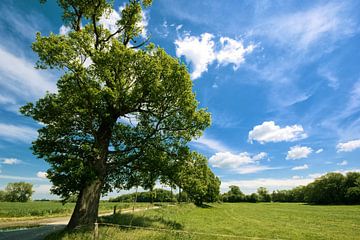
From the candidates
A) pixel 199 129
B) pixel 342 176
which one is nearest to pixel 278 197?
pixel 342 176

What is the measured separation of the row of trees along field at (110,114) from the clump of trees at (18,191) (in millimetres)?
136416

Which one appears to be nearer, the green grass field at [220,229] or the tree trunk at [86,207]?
the green grass field at [220,229]

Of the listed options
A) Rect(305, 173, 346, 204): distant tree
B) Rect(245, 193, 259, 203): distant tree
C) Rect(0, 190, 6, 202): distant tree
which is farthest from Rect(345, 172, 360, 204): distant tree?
Rect(0, 190, 6, 202): distant tree

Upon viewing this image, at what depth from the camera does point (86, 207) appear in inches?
628

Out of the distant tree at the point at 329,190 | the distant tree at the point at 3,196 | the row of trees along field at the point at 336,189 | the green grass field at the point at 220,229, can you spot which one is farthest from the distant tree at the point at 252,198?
the distant tree at the point at 3,196

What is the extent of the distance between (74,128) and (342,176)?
12181cm

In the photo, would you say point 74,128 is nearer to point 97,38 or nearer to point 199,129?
point 97,38

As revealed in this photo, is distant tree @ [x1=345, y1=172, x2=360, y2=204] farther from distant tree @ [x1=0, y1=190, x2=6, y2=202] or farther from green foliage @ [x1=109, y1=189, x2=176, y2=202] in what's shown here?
distant tree @ [x1=0, y1=190, x2=6, y2=202]

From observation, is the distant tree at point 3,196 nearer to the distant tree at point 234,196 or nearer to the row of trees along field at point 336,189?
the distant tree at point 234,196

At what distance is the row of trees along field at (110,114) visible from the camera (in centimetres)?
1550

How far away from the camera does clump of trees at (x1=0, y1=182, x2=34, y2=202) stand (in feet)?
413

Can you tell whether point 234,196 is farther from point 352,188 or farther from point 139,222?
point 139,222

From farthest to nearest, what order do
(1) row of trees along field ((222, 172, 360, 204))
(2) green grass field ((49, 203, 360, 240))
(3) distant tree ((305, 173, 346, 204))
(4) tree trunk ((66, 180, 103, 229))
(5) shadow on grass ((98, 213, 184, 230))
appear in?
(3) distant tree ((305, 173, 346, 204))
(1) row of trees along field ((222, 172, 360, 204))
(5) shadow on grass ((98, 213, 184, 230))
(4) tree trunk ((66, 180, 103, 229))
(2) green grass field ((49, 203, 360, 240))

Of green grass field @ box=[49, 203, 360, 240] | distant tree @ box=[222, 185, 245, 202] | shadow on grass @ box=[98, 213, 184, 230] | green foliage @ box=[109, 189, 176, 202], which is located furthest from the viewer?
distant tree @ box=[222, 185, 245, 202]
